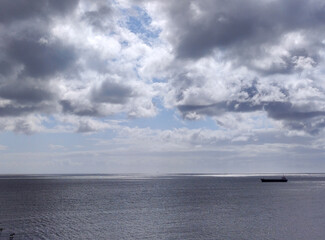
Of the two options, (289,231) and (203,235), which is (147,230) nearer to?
(203,235)

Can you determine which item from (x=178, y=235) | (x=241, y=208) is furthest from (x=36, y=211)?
(x=241, y=208)

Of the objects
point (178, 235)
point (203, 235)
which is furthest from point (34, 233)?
point (203, 235)

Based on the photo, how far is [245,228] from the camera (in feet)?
249

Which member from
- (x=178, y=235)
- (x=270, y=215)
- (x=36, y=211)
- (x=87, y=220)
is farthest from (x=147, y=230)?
(x=36, y=211)

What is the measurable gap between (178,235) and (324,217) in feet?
147

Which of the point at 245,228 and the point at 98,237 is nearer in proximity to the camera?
the point at 98,237

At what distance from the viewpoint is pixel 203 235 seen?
6888 cm

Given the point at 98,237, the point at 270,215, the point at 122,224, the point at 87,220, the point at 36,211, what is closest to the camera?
the point at 98,237

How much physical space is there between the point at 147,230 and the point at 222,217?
1006 inches

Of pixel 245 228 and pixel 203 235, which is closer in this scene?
pixel 203 235

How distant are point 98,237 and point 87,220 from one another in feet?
67.5

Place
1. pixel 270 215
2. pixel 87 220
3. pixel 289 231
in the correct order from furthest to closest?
pixel 270 215 → pixel 87 220 → pixel 289 231

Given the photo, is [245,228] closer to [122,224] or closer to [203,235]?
[203,235]

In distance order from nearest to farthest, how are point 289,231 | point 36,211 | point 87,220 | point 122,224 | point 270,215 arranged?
point 289,231 < point 122,224 < point 87,220 < point 270,215 < point 36,211
